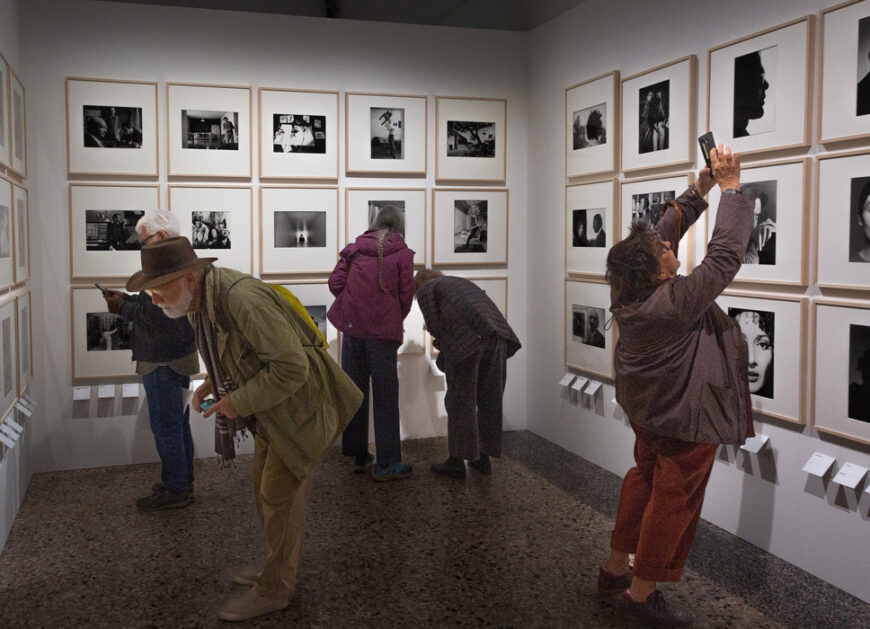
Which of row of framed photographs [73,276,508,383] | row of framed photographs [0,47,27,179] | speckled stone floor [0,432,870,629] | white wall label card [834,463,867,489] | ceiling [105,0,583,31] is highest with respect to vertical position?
ceiling [105,0,583,31]

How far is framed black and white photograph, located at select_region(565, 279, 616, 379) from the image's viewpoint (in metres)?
5.91

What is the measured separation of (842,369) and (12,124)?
5026 millimetres

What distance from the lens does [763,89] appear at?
14.3 ft

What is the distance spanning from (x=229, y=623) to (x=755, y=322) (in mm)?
3156

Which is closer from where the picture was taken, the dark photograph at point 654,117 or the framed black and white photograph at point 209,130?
the dark photograph at point 654,117

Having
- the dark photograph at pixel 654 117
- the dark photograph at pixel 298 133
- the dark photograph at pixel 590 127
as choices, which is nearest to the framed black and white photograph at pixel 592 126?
the dark photograph at pixel 590 127

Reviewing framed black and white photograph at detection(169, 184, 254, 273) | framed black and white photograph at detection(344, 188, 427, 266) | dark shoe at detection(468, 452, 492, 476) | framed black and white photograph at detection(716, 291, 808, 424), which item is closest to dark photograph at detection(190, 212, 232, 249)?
framed black and white photograph at detection(169, 184, 254, 273)

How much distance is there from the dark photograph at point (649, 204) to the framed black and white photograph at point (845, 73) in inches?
51.4

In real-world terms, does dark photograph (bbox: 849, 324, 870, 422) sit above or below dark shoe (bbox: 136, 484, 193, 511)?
above

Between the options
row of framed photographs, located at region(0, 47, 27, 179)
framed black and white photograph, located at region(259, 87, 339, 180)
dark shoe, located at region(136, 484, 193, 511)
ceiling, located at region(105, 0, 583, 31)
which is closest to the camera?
row of framed photographs, located at region(0, 47, 27, 179)

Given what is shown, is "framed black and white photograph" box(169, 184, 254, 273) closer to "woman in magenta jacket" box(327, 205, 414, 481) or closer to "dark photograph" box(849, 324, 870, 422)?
"woman in magenta jacket" box(327, 205, 414, 481)

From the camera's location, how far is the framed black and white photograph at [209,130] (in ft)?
20.2

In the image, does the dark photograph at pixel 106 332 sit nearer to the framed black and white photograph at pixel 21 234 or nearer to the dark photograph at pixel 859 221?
the framed black and white photograph at pixel 21 234

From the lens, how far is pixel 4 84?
477 cm
